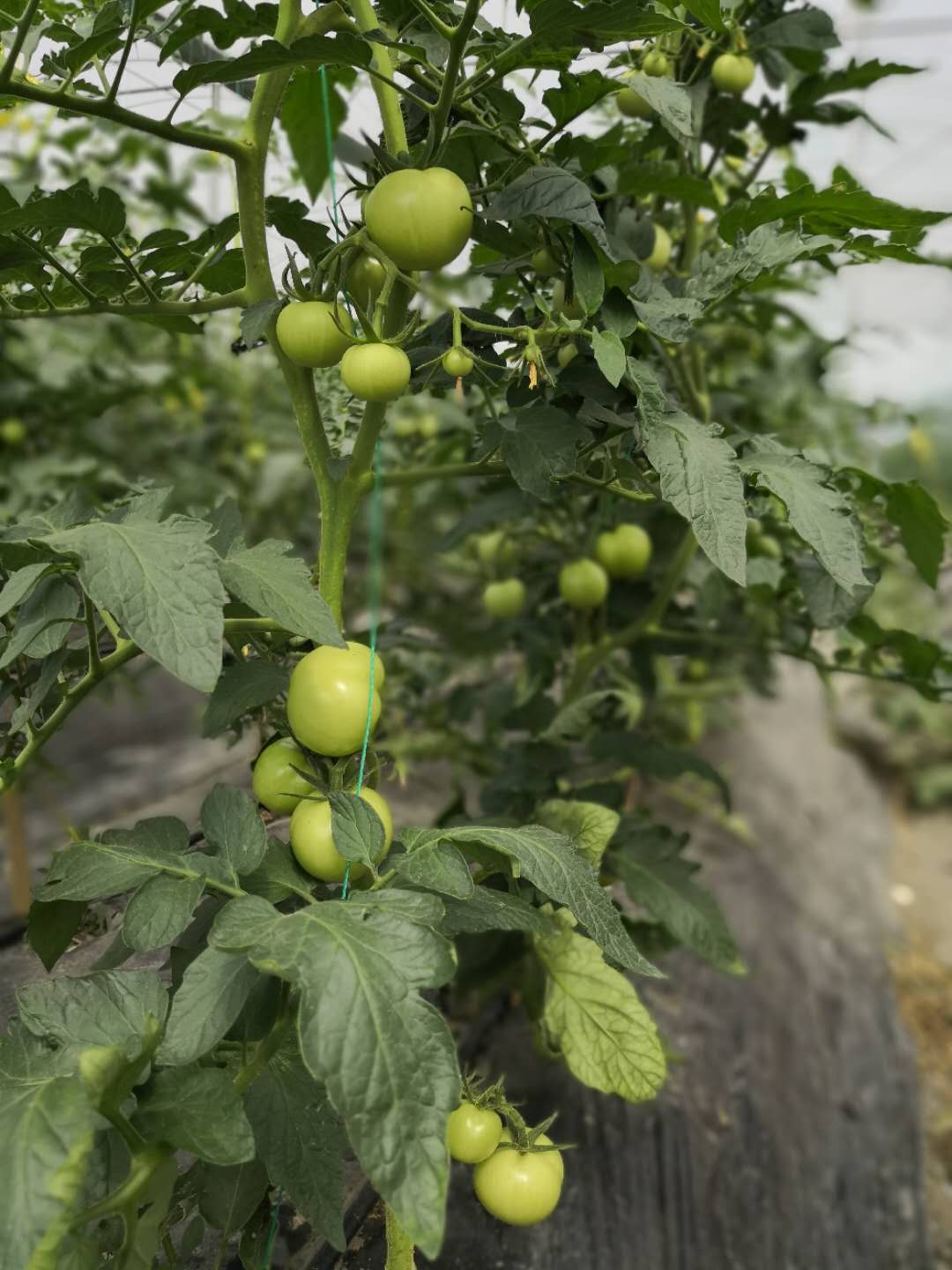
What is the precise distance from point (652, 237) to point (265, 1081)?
2.27 ft

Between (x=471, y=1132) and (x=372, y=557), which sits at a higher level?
(x=372, y=557)

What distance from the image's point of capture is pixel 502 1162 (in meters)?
0.63

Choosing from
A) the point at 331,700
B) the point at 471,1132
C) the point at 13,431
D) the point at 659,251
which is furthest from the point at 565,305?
the point at 13,431

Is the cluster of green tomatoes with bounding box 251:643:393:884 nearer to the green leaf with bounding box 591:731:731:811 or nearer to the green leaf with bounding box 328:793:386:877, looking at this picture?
the green leaf with bounding box 328:793:386:877

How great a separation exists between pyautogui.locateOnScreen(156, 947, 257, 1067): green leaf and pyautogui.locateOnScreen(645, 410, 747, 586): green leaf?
0.33 m

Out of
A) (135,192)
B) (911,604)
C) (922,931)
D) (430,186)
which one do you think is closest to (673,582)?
(430,186)

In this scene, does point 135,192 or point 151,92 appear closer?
point 151,92

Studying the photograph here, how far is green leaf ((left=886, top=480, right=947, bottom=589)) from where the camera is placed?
2.58ft

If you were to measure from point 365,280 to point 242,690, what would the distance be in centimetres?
28

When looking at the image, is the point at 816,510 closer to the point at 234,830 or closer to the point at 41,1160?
the point at 234,830

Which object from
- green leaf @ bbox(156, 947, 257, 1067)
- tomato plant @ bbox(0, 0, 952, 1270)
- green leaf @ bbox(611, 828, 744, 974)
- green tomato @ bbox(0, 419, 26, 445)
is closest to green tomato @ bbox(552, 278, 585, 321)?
tomato plant @ bbox(0, 0, 952, 1270)

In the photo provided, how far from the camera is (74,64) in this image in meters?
0.58

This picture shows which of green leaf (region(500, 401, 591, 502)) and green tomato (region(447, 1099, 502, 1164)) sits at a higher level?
green leaf (region(500, 401, 591, 502))

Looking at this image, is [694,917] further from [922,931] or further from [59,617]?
[922,931]
